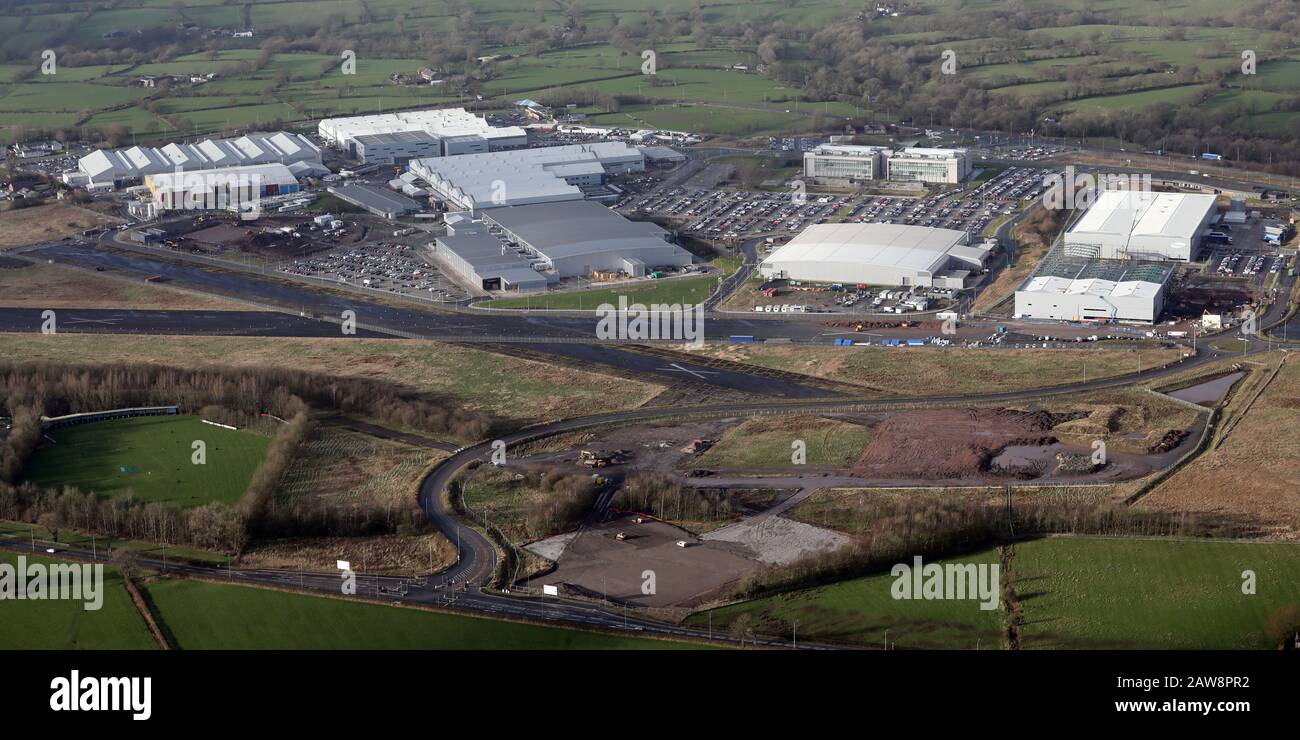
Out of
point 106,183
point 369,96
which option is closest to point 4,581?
point 106,183

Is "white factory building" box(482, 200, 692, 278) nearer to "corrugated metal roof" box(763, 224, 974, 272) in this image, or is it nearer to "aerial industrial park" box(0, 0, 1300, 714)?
"aerial industrial park" box(0, 0, 1300, 714)

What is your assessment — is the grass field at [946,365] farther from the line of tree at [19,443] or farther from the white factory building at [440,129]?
the white factory building at [440,129]

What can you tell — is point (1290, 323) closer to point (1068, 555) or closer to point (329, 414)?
point (1068, 555)

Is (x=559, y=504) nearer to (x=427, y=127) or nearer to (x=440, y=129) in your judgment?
(x=440, y=129)

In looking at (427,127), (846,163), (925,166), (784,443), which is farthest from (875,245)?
(427,127)

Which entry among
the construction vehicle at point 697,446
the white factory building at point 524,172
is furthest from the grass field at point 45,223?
the construction vehicle at point 697,446

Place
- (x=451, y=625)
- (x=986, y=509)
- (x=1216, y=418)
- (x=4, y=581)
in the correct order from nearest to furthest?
(x=451, y=625)
(x=4, y=581)
(x=986, y=509)
(x=1216, y=418)

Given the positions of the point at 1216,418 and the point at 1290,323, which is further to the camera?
the point at 1290,323
